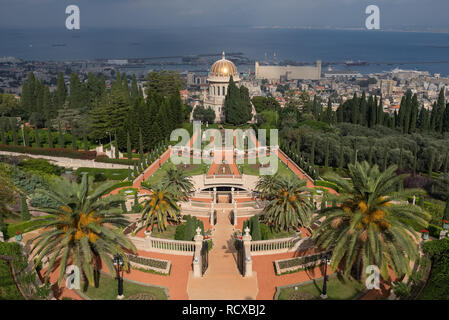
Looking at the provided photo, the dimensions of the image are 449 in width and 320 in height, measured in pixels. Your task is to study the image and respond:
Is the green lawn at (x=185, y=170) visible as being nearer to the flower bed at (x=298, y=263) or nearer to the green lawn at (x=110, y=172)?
the green lawn at (x=110, y=172)

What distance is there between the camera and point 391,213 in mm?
18641

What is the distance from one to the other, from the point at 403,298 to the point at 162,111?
1580 inches

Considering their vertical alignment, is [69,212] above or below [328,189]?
above

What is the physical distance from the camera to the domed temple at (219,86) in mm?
69250

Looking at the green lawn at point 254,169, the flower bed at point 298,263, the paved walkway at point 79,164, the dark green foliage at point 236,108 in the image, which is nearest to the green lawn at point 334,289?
the flower bed at point 298,263

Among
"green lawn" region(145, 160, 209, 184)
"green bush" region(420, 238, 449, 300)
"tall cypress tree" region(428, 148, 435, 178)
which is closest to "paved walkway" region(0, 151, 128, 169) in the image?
"green lawn" region(145, 160, 209, 184)

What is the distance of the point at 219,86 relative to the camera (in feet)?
233

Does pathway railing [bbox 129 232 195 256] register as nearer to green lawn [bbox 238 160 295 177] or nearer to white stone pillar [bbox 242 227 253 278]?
white stone pillar [bbox 242 227 253 278]

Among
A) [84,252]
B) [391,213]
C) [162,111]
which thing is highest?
[162,111]

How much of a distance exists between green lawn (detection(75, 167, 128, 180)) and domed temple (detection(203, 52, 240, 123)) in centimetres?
2804

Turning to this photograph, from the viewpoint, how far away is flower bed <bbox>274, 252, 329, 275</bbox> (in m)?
20.9

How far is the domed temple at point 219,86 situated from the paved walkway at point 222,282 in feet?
153
